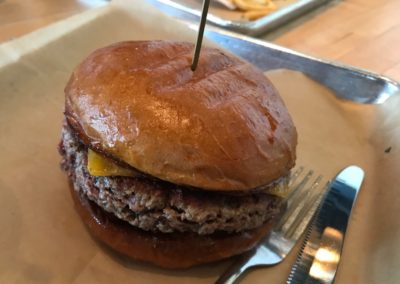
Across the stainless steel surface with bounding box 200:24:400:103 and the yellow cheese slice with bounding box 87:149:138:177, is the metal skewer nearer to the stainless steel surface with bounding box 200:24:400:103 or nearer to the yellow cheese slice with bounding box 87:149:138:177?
the yellow cheese slice with bounding box 87:149:138:177

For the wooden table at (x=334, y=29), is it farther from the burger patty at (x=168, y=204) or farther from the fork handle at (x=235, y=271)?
the fork handle at (x=235, y=271)

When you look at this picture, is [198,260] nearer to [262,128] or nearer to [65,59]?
[262,128]

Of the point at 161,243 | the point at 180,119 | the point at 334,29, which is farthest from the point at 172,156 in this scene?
the point at 334,29

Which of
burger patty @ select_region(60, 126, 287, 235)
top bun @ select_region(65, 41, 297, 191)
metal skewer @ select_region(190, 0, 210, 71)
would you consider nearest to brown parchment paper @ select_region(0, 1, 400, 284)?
burger patty @ select_region(60, 126, 287, 235)

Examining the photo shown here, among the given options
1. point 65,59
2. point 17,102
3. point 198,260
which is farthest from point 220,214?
point 65,59

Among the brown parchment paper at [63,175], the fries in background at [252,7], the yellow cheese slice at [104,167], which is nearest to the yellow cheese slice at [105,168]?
the yellow cheese slice at [104,167]

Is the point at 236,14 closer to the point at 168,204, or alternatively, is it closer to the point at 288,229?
the point at 288,229
